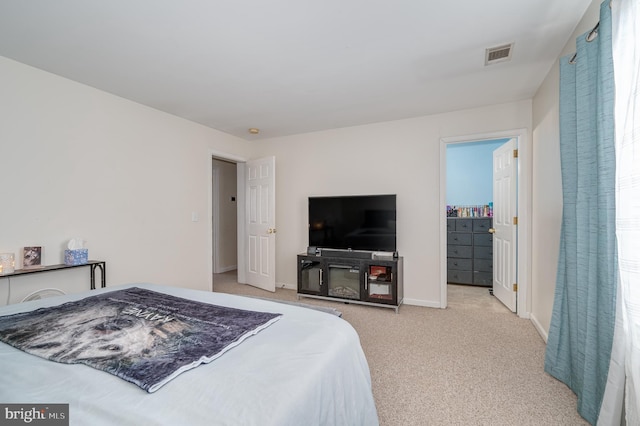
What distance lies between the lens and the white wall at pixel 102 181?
2254 millimetres

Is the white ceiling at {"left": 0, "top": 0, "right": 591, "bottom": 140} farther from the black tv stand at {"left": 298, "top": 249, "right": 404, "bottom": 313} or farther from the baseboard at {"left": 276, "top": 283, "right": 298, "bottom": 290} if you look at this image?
the baseboard at {"left": 276, "top": 283, "right": 298, "bottom": 290}

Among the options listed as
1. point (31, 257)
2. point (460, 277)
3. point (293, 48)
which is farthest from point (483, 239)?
point (31, 257)

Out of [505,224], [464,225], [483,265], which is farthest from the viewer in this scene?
[464,225]

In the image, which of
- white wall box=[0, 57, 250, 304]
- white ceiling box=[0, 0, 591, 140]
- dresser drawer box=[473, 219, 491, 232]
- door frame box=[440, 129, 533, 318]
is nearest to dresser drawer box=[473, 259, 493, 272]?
dresser drawer box=[473, 219, 491, 232]

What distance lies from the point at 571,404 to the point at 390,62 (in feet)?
8.76

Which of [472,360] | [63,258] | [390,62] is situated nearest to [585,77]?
[390,62]

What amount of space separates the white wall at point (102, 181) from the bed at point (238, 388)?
173 cm

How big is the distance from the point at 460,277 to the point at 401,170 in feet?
7.49

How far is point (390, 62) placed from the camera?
7.57 feet

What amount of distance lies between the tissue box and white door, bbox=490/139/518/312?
14.6 ft

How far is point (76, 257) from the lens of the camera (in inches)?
96.9

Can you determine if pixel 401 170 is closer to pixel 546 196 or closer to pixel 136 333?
pixel 546 196

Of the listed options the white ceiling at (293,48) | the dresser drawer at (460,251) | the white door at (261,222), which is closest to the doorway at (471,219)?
the dresser drawer at (460,251)

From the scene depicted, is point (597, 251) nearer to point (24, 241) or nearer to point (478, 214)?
point (478, 214)
